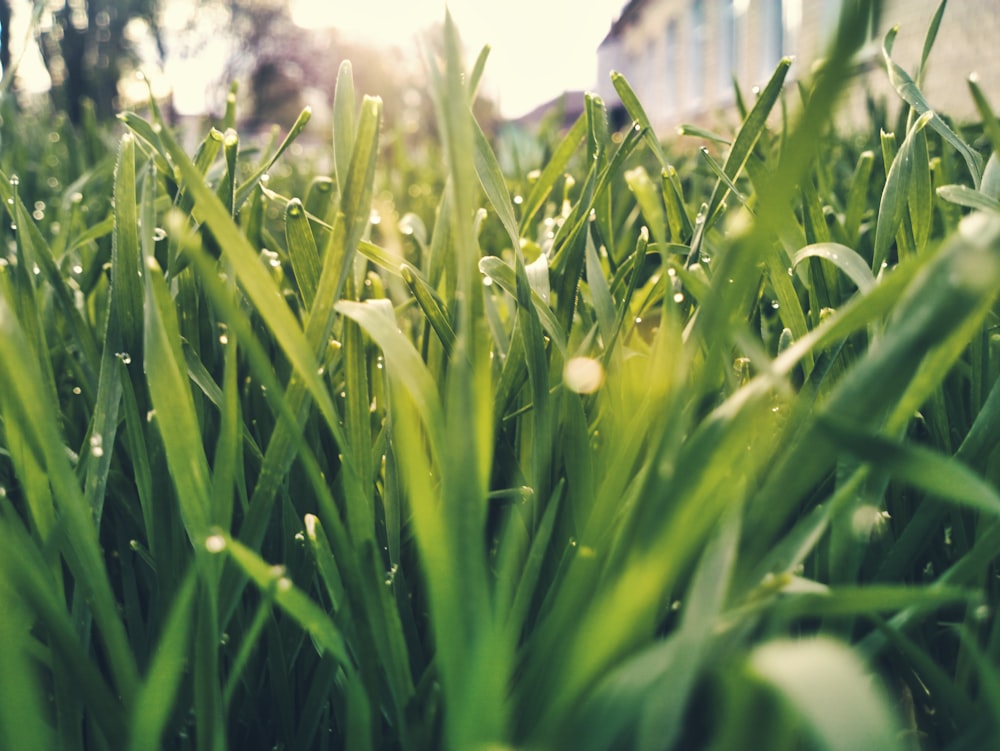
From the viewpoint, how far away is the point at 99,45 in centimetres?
1444

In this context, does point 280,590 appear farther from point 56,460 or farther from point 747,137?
point 747,137

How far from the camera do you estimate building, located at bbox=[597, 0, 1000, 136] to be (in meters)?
4.85

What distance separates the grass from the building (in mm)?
101

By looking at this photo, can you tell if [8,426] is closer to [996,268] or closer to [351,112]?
[351,112]

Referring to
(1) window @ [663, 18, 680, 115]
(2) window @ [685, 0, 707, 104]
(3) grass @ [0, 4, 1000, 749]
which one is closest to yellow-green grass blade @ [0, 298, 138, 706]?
(3) grass @ [0, 4, 1000, 749]

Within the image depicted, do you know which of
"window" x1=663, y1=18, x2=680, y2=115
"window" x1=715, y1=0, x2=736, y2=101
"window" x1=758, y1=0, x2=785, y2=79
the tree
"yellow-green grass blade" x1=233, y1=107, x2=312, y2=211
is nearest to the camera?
"yellow-green grass blade" x1=233, y1=107, x2=312, y2=211

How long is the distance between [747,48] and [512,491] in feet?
33.7

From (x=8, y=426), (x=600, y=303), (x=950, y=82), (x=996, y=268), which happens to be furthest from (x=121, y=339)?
(x=950, y=82)

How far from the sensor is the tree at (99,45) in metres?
11.1

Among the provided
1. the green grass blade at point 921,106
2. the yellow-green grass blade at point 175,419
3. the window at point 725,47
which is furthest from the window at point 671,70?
the yellow-green grass blade at point 175,419

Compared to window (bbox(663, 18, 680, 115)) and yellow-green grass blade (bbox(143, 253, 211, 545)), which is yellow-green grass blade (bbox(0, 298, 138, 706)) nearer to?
yellow-green grass blade (bbox(143, 253, 211, 545))

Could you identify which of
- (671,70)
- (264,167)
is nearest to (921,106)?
(264,167)

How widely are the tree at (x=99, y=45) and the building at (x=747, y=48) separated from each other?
804cm

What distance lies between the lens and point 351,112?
332 millimetres
